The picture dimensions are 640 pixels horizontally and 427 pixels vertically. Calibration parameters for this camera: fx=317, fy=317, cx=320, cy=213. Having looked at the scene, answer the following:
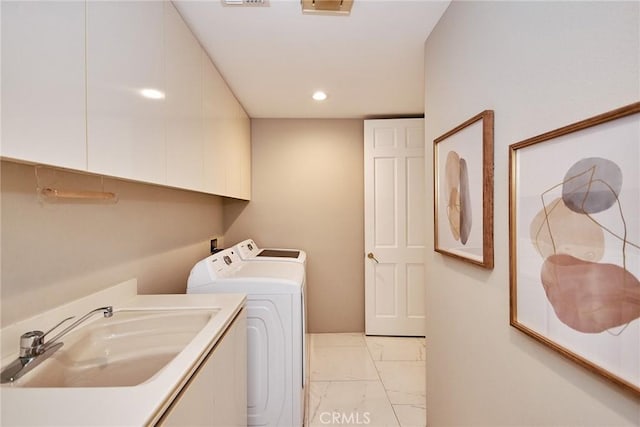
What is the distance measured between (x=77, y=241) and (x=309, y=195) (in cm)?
234

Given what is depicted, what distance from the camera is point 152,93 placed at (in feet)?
4.14

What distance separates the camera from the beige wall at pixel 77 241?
3.18 feet

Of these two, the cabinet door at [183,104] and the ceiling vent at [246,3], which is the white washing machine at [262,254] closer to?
the cabinet door at [183,104]

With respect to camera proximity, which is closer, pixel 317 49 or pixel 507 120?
pixel 507 120

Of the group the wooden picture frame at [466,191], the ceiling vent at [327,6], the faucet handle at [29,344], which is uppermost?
the ceiling vent at [327,6]

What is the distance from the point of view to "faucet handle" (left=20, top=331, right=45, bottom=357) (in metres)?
0.93

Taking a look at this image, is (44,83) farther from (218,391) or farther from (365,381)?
(365,381)

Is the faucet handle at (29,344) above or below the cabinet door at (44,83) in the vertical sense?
below

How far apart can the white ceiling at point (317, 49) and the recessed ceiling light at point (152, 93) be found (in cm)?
49

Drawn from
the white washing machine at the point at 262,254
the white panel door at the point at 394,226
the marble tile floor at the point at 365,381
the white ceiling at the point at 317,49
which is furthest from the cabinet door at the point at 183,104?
the white panel door at the point at 394,226

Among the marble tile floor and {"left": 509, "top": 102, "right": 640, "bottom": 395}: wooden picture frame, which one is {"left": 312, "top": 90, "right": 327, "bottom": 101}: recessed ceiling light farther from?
the marble tile floor

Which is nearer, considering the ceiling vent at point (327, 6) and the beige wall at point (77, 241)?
the beige wall at point (77, 241)

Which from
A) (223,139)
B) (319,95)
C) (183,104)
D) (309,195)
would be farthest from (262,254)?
(183,104)

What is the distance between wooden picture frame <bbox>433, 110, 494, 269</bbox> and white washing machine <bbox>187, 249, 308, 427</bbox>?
925 mm
